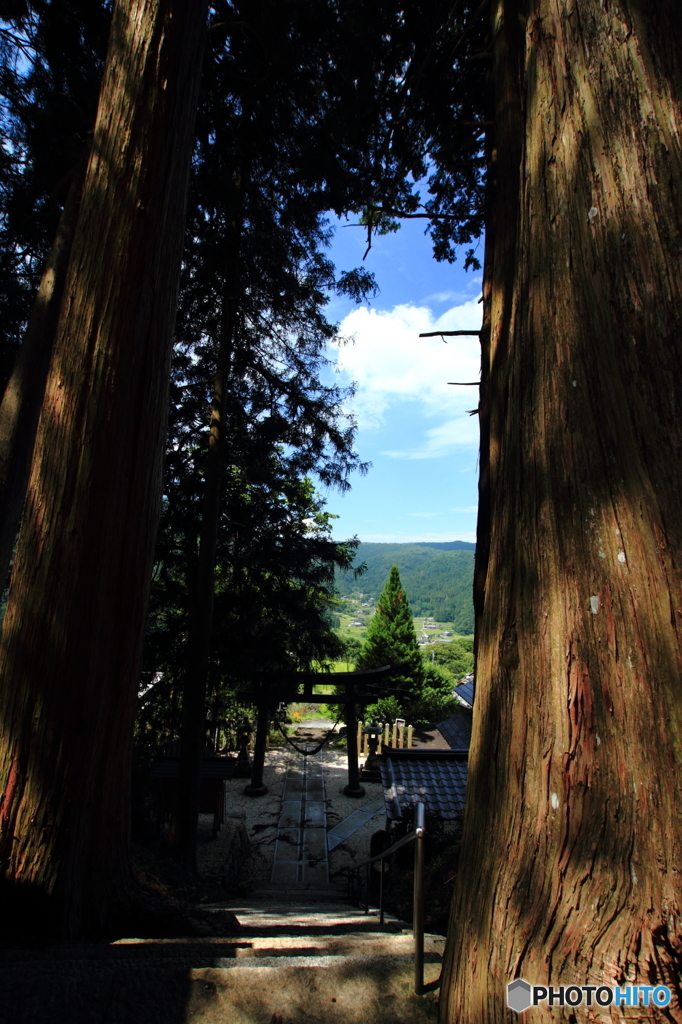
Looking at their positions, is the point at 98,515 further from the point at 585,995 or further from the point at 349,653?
the point at 349,653

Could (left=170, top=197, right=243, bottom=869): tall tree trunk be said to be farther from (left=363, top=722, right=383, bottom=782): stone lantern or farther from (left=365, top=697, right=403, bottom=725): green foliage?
(left=365, top=697, right=403, bottom=725): green foliage

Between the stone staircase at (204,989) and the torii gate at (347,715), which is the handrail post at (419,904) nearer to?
the stone staircase at (204,989)

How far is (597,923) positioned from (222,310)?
814 cm

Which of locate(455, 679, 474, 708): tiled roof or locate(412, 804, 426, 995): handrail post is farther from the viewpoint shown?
locate(455, 679, 474, 708): tiled roof

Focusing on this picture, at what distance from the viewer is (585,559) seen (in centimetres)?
128

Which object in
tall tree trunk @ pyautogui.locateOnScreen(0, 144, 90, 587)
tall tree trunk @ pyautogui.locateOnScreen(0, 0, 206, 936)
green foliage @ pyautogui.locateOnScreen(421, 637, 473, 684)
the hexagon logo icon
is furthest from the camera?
Answer: green foliage @ pyautogui.locateOnScreen(421, 637, 473, 684)

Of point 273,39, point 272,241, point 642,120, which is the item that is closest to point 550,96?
point 642,120

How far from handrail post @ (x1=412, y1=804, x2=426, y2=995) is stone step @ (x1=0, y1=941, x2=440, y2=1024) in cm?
5

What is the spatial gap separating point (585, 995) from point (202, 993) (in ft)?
3.56

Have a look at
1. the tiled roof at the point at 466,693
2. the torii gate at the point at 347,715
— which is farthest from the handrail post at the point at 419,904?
the tiled roof at the point at 466,693

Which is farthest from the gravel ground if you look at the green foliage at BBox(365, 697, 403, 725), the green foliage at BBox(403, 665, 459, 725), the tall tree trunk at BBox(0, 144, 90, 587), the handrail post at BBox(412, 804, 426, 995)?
the handrail post at BBox(412, 804, 426, 995)

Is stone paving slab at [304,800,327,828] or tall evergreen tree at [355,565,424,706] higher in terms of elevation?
tall evergreen tree at [355,565,424,706]

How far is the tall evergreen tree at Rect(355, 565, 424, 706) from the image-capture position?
21.3 metres

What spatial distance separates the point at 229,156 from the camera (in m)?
7.02
